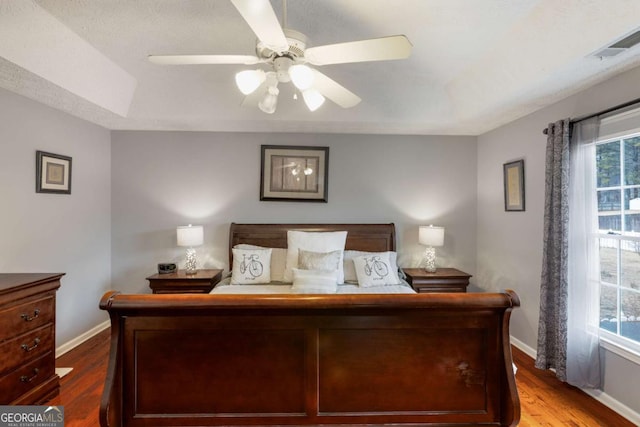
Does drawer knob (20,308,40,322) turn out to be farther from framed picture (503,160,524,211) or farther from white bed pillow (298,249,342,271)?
framed picture (503,160,524,211)

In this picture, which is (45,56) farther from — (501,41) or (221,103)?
(501,41)

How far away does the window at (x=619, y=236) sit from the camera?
219cm

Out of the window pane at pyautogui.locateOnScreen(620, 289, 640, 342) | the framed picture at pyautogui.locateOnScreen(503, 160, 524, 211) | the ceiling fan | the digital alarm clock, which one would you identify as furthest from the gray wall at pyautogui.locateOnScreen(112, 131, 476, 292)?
the ceiling fan

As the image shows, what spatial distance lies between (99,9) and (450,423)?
3.24 m

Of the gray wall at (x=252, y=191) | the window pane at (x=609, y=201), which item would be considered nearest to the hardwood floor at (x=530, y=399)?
the gray wall at (x=252, y=191)

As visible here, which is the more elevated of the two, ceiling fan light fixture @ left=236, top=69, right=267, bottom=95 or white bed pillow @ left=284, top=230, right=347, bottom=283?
ceiling fan light fixture @ left=236, top=69, right=267, bottom=95

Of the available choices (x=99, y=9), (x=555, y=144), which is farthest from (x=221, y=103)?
(x=555, y=144)

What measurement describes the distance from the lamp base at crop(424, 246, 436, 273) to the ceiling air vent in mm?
2362

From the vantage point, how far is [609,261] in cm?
235

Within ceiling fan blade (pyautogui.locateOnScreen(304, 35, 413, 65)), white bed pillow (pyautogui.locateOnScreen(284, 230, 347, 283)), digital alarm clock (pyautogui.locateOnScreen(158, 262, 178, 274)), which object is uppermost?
ceiling fan blade (pyautogui.locateOnScreen(304, 35, 413, 65))

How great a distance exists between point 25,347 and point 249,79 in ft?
7.75

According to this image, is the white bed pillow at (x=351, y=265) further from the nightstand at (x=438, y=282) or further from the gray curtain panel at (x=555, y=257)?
the gray curtain panel at (x=555, y=257)

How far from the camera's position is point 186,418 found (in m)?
1.49

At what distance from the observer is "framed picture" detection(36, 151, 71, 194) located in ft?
9.21
